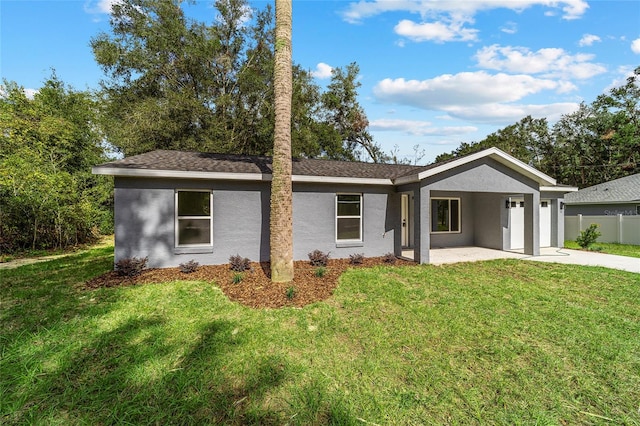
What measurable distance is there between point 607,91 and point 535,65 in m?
24.1

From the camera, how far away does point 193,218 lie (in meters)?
7.76

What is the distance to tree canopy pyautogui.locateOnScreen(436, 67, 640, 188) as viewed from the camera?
24234 millimetres

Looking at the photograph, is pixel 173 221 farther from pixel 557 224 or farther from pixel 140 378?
pixel 557 224

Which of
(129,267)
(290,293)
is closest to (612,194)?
(290,293)

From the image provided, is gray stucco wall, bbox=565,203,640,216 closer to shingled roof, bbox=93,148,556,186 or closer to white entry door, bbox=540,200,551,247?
white entry door, bbox=540,200,551,247

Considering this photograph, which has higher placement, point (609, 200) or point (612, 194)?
point (612, 194)

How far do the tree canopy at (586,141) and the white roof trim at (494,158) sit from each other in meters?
15.5

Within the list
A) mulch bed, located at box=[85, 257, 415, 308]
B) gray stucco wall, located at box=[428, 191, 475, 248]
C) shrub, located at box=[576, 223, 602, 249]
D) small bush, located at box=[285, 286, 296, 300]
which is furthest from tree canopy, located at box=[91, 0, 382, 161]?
shrub, located at box=[576, 223, 602, 249]

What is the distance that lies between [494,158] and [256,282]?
8.79m

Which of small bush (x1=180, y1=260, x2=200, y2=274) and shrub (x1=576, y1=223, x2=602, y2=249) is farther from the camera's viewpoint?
shrub (x1=576, y1=223, x2=602, y2=249)

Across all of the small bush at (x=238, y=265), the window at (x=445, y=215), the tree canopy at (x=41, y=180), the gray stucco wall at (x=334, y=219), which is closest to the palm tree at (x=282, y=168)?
the small bush at (x=238, y=265)

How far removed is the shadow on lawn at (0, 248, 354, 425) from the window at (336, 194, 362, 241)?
556 cm

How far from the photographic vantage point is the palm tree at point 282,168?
602cm

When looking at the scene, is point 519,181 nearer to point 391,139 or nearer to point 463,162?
point 463,162
